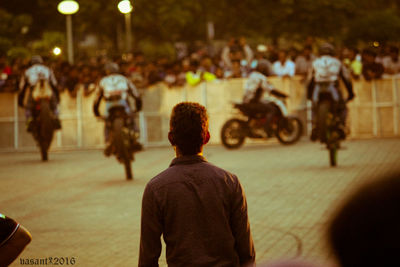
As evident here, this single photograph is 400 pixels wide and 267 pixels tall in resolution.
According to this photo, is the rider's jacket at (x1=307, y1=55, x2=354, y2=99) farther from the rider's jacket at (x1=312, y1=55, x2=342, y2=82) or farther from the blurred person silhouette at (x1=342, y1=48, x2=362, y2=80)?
the blurred person silhouette at (x1=342, y1=48, x2=362, y2=80)

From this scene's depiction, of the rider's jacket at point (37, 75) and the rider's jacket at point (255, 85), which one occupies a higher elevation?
the rider's jacket at point (37, 75)

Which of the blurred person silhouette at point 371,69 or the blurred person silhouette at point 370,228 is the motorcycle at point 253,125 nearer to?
the blurred person silhouette at point 371,69

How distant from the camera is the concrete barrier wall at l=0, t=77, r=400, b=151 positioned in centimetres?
1966

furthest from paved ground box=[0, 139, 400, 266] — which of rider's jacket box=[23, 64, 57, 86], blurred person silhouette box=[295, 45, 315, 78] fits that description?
blurred person silhouette box=[295, 45, 315, 78]

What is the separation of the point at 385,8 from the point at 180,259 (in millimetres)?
59328

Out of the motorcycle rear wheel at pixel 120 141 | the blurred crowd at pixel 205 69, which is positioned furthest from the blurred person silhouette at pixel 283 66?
the motorcycle rear wheel at pixel 120 141

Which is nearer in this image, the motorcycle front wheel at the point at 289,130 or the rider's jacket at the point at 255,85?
the rider's jacket at the point at 255,85

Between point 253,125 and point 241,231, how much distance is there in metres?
14.9

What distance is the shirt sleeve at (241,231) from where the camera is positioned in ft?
11.0

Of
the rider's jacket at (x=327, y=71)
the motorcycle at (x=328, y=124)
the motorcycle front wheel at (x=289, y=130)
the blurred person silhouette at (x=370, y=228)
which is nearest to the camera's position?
the blurred person silhouette at (x=370, y=228)

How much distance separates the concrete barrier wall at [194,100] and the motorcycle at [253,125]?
5.21 feet

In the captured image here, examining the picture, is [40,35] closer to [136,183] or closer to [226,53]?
[226,53]

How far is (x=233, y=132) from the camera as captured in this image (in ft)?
59.4

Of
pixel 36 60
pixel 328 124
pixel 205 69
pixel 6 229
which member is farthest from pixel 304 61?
pixel 6 229
